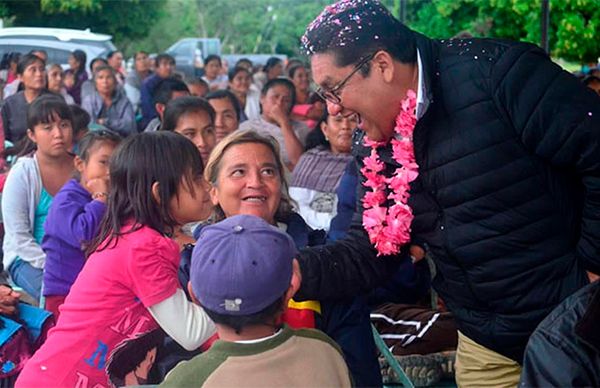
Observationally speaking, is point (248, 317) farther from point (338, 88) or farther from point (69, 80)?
point (69, 80)

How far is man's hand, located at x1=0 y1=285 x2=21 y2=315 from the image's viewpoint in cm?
359

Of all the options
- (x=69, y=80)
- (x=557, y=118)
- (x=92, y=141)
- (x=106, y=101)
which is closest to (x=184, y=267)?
(x=557, y=118)

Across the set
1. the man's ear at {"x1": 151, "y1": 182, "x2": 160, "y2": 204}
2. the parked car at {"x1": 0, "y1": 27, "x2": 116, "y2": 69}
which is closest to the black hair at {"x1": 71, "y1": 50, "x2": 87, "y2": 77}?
the parked car at {"x1": 0, "y1": 27, "x2": 116, "y2": 69}

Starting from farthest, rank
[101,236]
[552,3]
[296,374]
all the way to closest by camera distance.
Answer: [552,3] < [101,236] < [296,374]

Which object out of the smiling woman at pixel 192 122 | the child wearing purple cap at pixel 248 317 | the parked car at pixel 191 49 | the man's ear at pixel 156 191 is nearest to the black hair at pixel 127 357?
the man's ear at pixel 156 191

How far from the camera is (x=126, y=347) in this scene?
2.90 metres

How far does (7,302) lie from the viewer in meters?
3.61

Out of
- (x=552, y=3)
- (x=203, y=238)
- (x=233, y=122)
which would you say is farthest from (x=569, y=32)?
(x=203, y=238)

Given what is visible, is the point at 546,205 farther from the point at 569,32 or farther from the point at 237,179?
the point at 569,32

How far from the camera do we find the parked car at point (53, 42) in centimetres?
1513

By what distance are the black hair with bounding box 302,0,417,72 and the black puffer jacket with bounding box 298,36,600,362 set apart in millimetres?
75

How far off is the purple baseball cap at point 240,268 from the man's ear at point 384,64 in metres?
0.63

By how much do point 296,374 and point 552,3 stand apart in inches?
382

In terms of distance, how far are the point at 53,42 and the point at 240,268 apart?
15654mm
